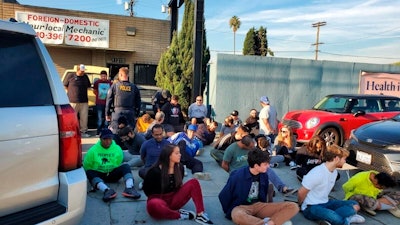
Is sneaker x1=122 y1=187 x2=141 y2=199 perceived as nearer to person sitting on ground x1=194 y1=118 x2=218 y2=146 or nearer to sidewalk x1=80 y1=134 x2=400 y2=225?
sidewalk x1=80 y1=134 x2=400 y2=225

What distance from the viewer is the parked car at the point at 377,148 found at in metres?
5.46

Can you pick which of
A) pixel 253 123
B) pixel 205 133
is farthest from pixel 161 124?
pixel 253 123

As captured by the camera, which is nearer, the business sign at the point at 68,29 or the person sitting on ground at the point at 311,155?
the person sitting on ground at the point at 311,155

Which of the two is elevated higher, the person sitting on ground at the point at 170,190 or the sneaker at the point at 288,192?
the person sitting on ground at the point at 170,190

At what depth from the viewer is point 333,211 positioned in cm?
420

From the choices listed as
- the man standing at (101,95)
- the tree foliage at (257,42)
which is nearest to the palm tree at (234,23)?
the tree foliage at (257,42)

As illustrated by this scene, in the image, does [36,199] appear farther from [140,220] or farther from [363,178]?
[363,178]

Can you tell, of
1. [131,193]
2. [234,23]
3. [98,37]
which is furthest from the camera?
[234,23]

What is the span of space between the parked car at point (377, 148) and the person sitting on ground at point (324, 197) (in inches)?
55.7

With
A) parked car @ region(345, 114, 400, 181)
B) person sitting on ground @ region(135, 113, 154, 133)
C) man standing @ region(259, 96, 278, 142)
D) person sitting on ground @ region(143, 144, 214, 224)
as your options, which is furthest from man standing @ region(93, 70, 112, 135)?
parked car @ region(345, 114, 400, 181)

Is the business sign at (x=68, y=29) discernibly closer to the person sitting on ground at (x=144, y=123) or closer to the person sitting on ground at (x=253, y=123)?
the person sitting on ground at (x=144, y=123)

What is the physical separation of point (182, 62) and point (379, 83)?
25.3 ft

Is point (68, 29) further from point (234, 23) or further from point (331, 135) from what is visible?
point (234, 23)

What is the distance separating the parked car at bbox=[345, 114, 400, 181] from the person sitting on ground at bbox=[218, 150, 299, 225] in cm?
242
